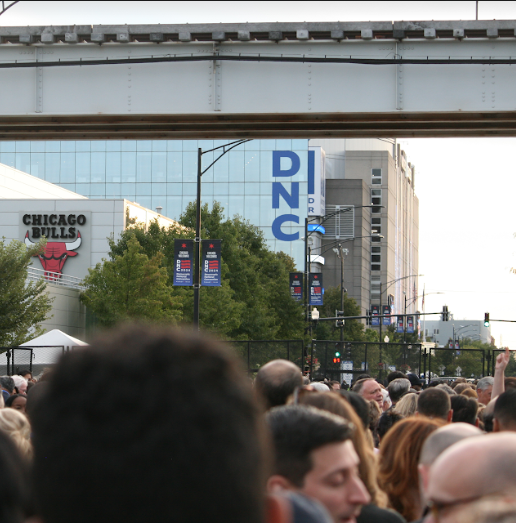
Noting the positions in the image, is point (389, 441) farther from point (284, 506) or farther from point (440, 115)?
point (440, 115)

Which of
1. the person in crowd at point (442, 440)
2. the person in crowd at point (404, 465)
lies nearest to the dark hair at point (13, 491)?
the person in crowd at point (442, 440)

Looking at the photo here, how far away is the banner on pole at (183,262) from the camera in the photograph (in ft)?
78.5

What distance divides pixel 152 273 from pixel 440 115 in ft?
72.3

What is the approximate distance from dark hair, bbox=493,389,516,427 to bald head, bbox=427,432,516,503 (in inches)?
128

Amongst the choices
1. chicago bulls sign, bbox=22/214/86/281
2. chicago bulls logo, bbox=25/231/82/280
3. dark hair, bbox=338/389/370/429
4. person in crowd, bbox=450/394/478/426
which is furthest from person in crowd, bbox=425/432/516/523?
chicago bulls logo, bbox=25/231/82/280

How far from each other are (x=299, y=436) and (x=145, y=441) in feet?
4.95

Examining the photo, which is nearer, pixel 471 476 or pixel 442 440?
pixel 471 476

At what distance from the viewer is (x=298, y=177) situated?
302 ft

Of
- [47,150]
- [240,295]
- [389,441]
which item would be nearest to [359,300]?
[47,150]

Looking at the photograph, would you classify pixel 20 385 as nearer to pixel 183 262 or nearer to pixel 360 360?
pixel 183 262

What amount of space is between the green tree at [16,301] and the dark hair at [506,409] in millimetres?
27856

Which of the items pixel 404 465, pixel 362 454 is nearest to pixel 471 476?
pixel 362 454

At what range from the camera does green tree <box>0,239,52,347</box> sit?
30.9 m

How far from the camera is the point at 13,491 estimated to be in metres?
1.25
